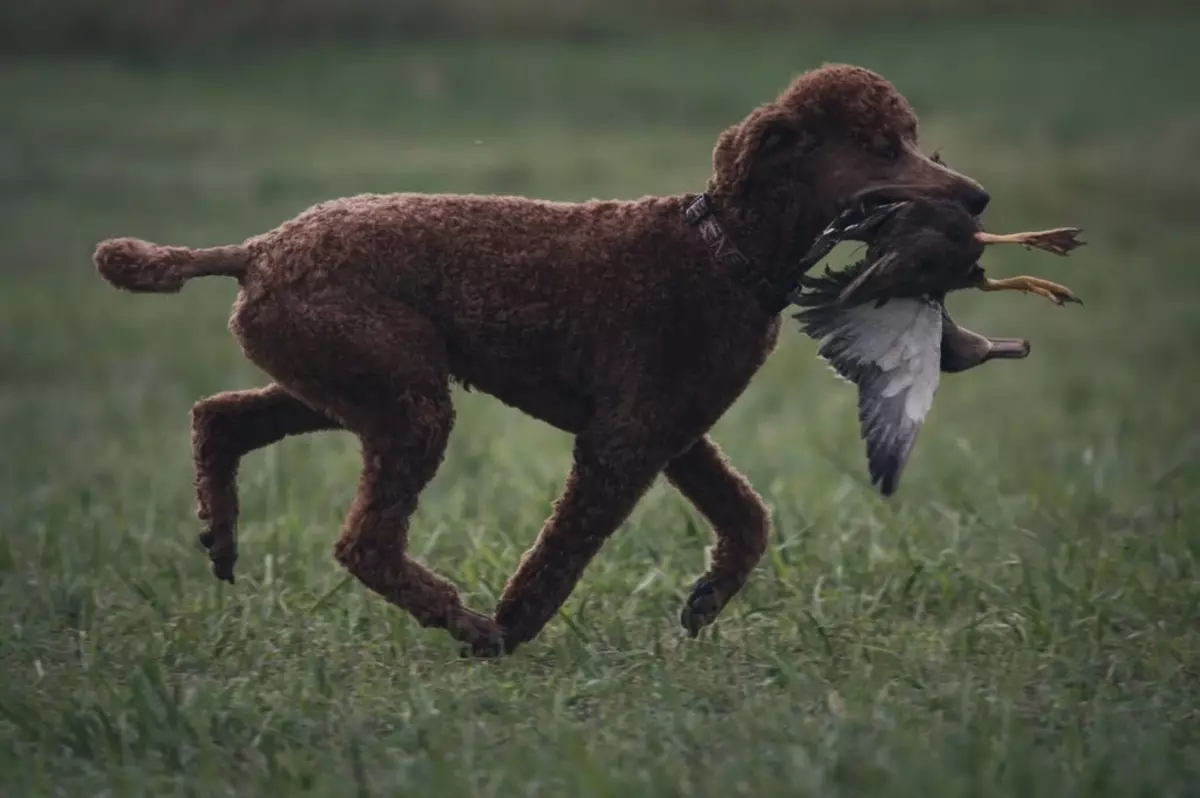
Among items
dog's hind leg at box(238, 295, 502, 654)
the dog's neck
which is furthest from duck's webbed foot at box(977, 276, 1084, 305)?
dog's hind leg at box(238, 295, 502, 654)

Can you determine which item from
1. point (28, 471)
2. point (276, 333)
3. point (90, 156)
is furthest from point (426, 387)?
point (90, 156)

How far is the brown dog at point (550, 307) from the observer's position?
4387 mm

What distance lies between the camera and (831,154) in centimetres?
442

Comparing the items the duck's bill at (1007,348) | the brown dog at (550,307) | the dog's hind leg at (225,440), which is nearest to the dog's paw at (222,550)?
the dog's hind leg at (225,440)

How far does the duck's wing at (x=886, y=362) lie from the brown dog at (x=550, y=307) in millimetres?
213

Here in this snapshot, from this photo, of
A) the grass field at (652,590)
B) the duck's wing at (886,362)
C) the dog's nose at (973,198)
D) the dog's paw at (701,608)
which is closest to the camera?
the grass field at (652,590)

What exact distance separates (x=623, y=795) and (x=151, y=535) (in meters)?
3.22

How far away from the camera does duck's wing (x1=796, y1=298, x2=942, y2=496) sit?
4.10 metres

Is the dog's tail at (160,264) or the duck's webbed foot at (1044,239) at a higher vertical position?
the duck's webbed foot at (1044,239)

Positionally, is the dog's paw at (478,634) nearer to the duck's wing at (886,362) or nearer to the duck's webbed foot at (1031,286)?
the duck's wing at (886,362)

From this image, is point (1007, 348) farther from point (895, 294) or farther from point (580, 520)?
point (580, 520)

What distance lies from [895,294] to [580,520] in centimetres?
97

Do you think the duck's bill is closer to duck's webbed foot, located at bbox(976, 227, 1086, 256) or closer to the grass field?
duck's webbed foot, located at bbox(976, 227, 1086, 256)

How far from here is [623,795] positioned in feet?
11.0
